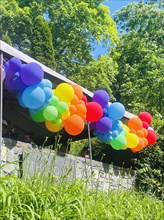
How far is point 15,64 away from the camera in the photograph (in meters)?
5.60

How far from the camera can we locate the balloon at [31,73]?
18.3ft

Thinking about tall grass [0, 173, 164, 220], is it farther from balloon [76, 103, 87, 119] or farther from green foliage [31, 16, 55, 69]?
green foliage [31, 16, 55, 69]

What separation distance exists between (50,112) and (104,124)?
1461mm

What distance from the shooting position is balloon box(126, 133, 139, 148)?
788 centimetres

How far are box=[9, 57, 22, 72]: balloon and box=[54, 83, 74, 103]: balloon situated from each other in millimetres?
902

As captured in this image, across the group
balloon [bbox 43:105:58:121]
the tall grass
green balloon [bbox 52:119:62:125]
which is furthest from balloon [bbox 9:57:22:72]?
the tall grass

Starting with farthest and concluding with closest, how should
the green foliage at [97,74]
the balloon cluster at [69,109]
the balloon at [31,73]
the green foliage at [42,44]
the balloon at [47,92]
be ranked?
the green foliage at [97,74], the green foliage at [42,44], the balloon at [47,92], the balloon cluster at [69,109], the balloon at [31,73]

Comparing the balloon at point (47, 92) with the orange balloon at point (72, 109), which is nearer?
the balloon at point (47, 92)

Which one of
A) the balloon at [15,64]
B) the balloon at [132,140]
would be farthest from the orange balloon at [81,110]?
the balloon at [132,140]

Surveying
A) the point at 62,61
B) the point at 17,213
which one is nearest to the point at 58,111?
the point at 17,213

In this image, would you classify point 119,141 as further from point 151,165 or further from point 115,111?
point 151,165

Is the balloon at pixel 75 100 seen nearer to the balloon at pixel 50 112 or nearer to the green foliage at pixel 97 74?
the balloon at pixel 50 112

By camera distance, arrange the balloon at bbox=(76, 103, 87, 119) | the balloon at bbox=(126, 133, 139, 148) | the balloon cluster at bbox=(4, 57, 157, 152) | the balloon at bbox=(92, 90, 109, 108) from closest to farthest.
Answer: the balloon cluster at bbox=(4, 57, 157, 152), the balloon at bbox=(76, 103, 87, 119), the balloon at bbox=(92, 90, 109, 108), the balloon at bbox=(126, 133, 139, 148)

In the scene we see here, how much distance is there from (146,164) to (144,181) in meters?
0.49
